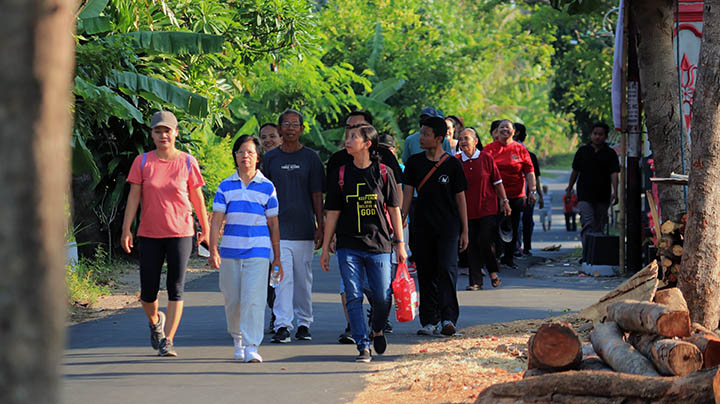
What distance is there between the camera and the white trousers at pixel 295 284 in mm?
9375

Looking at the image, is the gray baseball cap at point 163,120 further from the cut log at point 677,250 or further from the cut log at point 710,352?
the cut log at point 677,250

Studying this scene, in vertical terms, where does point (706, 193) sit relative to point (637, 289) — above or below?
above

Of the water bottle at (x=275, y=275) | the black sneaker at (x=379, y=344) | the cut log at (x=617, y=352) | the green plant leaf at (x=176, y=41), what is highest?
the green plant leaf at (x=176, y=41)

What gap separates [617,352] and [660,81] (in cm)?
617

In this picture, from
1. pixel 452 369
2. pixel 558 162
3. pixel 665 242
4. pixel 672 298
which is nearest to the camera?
pixel 452 369

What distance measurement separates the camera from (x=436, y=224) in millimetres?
9750

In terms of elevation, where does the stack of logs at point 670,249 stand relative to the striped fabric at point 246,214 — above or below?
below

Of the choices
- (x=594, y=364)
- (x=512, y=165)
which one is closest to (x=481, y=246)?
(x=512, y=165)

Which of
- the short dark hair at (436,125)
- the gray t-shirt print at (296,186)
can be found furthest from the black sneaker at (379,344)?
the short dark hair at (436,125)

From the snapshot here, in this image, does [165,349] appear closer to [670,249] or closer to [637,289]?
[637,289]

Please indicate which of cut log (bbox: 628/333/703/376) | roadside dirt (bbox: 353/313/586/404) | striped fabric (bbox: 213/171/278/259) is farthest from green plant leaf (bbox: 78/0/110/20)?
cut log (bbox: 628/333/703/376)

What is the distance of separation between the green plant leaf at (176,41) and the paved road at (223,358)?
3631 millimetres

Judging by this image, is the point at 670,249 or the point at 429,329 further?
the point at 670,249

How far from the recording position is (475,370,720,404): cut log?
5566 millimetres
